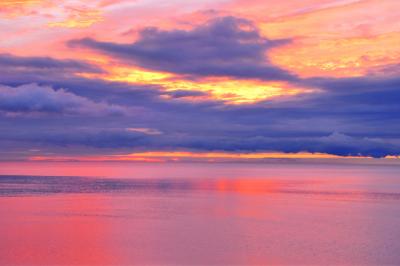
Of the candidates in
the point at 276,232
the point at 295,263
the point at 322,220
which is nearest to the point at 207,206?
the point at 322,220

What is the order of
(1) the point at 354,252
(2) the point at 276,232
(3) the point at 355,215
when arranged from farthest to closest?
(3) the point at 355,215, (2) the point at 276,232, (1) the point at 354,252

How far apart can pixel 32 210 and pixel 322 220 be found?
32126 mm

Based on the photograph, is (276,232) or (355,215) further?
(355,215)

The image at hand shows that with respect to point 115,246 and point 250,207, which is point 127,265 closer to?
point 115,246

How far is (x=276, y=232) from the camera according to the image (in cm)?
4281

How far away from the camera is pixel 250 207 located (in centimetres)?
6431

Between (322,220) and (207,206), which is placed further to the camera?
(207,206)

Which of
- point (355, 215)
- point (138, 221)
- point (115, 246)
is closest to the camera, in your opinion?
point (115, 246)

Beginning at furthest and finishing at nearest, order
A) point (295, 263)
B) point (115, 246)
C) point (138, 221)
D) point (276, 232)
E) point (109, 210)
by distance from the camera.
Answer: point (109, 210) → point (138, 221) → point (276, 232) → point (115, 246) → point (295, 263)

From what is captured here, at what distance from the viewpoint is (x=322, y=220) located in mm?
50844

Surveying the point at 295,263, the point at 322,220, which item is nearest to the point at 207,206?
the point at 322,220

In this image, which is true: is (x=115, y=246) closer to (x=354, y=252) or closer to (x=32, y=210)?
(x=354, y=252)

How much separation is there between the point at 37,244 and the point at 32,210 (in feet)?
70.4

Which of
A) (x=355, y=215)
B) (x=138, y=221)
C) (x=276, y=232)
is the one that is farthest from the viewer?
(x=355, y=215)
